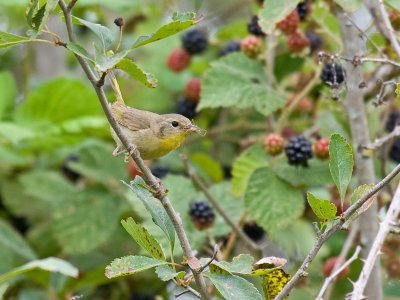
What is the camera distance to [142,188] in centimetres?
129

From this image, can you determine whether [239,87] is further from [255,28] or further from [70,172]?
[70,172]

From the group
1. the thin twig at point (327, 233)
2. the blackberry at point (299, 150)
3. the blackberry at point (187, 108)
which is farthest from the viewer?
the blackberry at point (187, 108)

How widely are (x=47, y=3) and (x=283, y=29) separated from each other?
1040mm

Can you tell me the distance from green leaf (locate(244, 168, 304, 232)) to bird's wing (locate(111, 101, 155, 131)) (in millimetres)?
347

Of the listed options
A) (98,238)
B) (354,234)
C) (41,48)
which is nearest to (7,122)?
(98,238)

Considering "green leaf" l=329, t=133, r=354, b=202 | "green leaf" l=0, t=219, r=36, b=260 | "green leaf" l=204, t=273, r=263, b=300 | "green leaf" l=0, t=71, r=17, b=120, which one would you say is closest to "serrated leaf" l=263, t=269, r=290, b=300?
"green leaf" l=204, t=273, r=263, b=300

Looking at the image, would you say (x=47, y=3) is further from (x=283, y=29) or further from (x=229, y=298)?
(x=283, y=29)

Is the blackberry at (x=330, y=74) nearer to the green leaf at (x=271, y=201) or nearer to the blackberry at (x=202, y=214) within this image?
the green leaf at (x=271, y=201)

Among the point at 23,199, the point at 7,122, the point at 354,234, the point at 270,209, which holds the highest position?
the point at 7,122

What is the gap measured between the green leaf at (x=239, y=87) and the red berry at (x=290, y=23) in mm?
157

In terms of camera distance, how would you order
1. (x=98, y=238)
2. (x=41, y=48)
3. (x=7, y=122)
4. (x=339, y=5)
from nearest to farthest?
(x=339, y=5) → (x=98, y=238) → (x=7, y=122) → (x=41, y=48)

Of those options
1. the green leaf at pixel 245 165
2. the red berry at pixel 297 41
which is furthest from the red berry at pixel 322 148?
the red berry at pixel 297 41

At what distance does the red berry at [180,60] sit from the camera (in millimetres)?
2566

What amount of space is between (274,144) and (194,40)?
571mm
